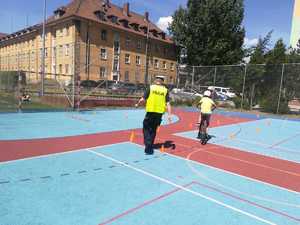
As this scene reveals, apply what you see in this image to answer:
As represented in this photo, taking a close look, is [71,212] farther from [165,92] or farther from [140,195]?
[165,92]

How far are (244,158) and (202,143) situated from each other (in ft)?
5.59

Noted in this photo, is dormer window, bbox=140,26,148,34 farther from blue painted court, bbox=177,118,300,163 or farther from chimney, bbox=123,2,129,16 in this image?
blue painted court, bbox=177,118,300,163

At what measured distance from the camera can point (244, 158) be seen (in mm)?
7648

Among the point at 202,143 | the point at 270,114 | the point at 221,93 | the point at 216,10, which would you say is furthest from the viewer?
the point at 216,10

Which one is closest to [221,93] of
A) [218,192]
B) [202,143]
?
[202,143]

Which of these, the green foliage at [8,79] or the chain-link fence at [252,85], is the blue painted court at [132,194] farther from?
the green foliage at [8,79]

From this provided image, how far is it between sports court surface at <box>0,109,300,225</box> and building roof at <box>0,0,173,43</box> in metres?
33.7

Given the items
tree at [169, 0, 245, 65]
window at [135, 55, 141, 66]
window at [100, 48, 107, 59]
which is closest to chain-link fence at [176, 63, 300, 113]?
tree at [169, 0, 245, 65]

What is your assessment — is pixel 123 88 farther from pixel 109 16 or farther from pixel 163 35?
pixel 163 35

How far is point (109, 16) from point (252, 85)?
27.6m

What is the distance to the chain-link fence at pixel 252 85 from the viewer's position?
21.0 m

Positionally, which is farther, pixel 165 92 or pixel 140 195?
pixel 165 92

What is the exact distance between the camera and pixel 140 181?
528 cm

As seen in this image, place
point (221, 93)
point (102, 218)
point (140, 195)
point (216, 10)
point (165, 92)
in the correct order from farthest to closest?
point (216, 10)
point (221, 93)
point (165, 92)
point (140, 195)
point (102, 218)
